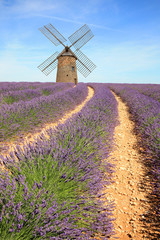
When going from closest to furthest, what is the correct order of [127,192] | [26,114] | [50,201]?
[50,201] < [127,192] < [26,114]

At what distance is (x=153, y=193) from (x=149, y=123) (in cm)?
272

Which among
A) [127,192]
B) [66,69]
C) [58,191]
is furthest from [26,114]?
[66,69]

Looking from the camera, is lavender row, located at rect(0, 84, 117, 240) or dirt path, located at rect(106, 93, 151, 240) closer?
lavender row, located at rect(0, 84, 117, 240)

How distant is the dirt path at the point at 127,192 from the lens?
1986 mm

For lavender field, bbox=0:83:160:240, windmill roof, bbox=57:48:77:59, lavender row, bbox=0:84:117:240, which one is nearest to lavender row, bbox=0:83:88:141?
lavender field, bbox=0:83:160:240

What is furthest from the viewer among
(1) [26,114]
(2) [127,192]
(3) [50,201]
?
(1) [26,114]

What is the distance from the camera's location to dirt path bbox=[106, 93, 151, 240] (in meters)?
1.99

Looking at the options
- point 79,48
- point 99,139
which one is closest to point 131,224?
point 99,139

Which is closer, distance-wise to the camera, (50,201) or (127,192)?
(50,201)

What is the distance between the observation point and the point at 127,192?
268 cm

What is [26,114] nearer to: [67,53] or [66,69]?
[66,69]

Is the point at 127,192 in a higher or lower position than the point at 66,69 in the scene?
lower

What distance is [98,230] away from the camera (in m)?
1.59

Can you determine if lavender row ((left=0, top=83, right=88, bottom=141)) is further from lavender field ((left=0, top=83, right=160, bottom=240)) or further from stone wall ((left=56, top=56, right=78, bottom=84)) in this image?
stone wall ((left=56, top=56, right=78, bottom=84))
